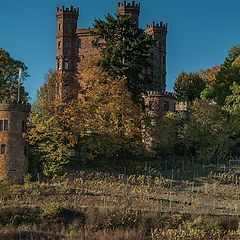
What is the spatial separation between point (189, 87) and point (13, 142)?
1547 inches

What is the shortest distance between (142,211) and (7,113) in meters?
15.0

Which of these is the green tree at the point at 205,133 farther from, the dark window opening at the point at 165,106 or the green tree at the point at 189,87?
the green tree at the point at 189,87

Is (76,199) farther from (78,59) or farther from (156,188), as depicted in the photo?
(78,59)

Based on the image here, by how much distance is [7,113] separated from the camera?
52.2m

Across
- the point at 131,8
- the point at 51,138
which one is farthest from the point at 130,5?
the point at 51,138

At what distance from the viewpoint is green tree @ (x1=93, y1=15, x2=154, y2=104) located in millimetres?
57438

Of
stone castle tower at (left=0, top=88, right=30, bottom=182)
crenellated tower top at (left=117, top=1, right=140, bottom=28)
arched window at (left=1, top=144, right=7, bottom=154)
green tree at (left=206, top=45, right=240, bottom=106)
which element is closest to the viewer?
stone castle tower at (left=0, top=88, right=30, bottom=182)

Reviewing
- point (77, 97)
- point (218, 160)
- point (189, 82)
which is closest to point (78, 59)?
point (189, 82)

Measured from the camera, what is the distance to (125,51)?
57.6 m

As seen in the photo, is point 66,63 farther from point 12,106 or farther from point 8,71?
point 12,106

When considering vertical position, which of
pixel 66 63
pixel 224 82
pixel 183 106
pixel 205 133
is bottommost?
pixel 205 133

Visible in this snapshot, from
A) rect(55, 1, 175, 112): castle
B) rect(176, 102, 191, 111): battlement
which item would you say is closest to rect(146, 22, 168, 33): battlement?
rect(55, 1, 175, 112): castle

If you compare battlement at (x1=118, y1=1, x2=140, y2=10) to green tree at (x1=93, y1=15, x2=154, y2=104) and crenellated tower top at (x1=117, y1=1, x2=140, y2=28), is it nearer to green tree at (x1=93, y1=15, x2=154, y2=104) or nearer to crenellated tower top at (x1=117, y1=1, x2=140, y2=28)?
crenellated tower top at (x1=117, y1=1, x2=140, y2=28)

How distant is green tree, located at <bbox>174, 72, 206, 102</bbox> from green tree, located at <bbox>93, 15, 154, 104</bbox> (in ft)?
87.4
